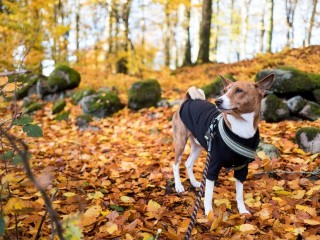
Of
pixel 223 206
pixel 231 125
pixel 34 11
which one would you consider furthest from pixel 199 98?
pixel 34 11

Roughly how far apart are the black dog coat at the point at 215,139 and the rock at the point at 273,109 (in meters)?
2.72

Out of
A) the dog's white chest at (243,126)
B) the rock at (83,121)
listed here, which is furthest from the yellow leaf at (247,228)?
the rock at (83,121)

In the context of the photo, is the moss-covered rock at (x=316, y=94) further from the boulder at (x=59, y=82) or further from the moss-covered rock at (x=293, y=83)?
the boulder at (x=59, y=82)

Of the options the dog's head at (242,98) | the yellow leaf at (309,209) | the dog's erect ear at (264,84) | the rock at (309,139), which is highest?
the dog's erect ear at (264,84)

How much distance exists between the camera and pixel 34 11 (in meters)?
9.77

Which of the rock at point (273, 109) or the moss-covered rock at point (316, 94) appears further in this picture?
the moss-covered rock at point (316, 94)

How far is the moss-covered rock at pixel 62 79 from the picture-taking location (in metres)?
11.6

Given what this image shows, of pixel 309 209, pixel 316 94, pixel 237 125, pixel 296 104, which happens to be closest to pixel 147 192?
pixel 237 125

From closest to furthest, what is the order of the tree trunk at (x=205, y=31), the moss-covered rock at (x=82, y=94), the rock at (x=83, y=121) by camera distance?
the rock at (x=83, y=121) → the moss-covered rock at (x=82, y=94) → the tree trunk at (x=205, y=31)

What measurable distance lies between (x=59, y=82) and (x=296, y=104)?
839 centimetres

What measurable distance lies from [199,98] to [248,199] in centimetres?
160

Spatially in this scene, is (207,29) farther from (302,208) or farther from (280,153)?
(302,208)

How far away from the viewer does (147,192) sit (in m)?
4.17

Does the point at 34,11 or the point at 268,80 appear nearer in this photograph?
the point at 268,80
